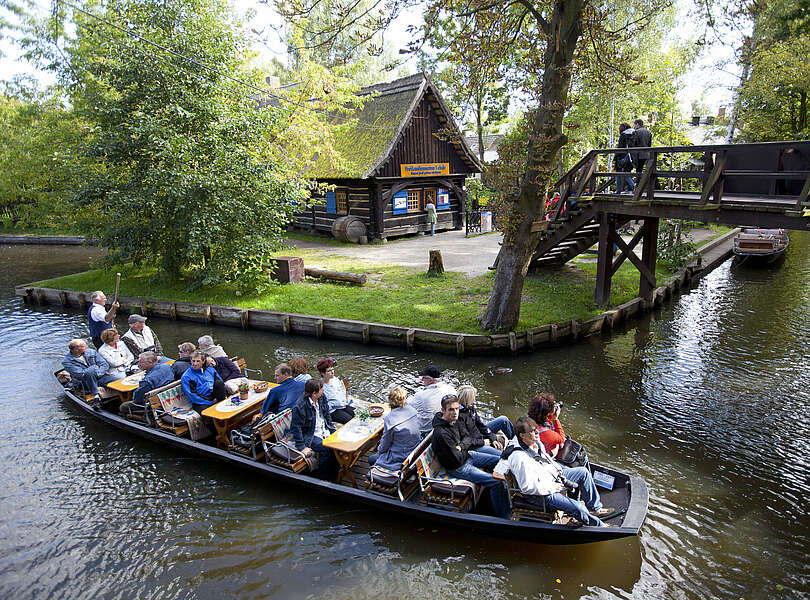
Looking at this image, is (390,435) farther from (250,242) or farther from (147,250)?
(147,250)

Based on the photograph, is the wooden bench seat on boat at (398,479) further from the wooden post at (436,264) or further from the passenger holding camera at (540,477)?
the wooden post at (436,264)

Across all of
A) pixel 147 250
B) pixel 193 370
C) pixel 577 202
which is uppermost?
pixel 577 202

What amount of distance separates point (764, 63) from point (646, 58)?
529 centimetres

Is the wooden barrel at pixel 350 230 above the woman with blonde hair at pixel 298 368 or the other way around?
above

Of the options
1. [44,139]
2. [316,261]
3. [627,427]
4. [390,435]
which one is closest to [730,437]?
[627,427]

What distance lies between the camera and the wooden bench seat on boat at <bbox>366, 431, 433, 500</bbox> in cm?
689

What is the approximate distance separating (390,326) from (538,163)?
5658 mm

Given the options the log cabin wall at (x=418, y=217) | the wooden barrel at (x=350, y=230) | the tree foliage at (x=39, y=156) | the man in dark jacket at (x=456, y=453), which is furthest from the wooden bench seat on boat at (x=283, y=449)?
the log cabin wall at (x=418, y=217)

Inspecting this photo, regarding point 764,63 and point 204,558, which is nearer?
point 204,558

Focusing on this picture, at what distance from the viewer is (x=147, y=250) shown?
61.3 feet

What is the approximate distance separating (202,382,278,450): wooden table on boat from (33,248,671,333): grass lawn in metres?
5.99

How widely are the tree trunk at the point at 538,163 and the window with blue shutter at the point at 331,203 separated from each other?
17183 millimetres

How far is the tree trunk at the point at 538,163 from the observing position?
11664 mm

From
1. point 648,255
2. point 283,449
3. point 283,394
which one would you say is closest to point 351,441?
point 283,449
